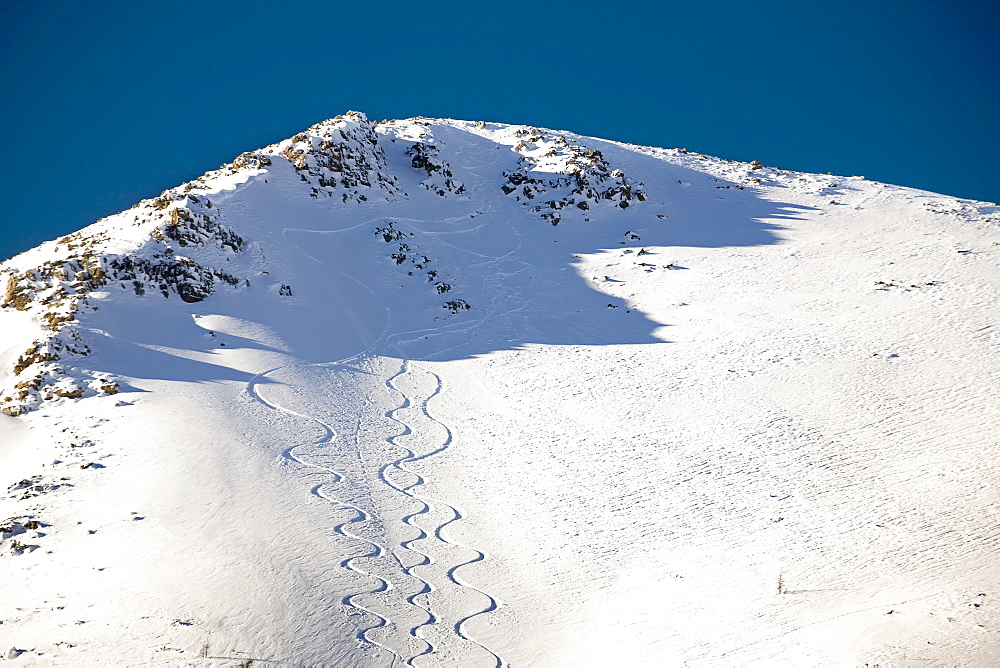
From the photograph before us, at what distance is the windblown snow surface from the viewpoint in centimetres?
999

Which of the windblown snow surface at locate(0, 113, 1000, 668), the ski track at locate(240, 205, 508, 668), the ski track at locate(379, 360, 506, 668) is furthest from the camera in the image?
the ski track at locate(379, 360, 506, 668)

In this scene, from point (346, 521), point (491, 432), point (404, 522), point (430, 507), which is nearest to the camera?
point (346, 521)

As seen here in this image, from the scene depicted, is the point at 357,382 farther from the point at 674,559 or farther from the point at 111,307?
the point at 674,559

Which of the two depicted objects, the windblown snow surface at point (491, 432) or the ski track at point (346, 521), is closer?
the windblown snow surface at point (491, 432)

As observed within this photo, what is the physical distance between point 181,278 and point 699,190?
2311cm

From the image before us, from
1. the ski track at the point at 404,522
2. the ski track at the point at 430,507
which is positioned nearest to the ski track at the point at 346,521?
the ski track at the point at 404,522

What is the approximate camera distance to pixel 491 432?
16453 mm

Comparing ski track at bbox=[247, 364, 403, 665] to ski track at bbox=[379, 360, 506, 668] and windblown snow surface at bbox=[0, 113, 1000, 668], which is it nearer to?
windblown snow surface at bbox=[0, 113, 1000, 668]

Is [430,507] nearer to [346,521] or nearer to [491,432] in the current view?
[346,521]

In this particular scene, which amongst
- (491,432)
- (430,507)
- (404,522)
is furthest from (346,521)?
(491,432)

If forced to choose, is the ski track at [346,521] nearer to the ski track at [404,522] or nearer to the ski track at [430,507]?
the ski track at [404,522]

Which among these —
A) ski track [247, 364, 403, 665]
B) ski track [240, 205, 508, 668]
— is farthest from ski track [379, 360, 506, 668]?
Answer: ski track [247, 364, 403, 665]

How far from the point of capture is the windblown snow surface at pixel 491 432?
9.99 m

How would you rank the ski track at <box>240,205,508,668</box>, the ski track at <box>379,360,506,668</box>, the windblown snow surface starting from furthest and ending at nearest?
the ski track at <box>379,360,506,668</box> → the ski track at <box>240,205,508,668</box> → the windblown snow surface
